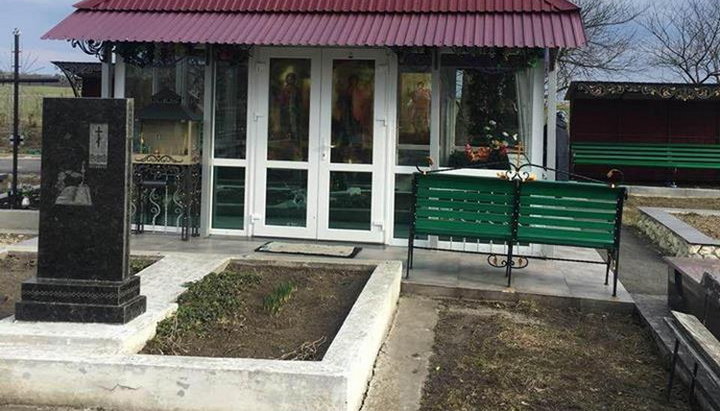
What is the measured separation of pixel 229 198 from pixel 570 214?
4.15 meters

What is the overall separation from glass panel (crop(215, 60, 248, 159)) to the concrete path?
327 centimetres

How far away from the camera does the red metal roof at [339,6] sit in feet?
25.6

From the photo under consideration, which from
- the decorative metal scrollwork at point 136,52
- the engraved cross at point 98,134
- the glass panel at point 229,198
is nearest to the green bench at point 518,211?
the glass panel at point 229,198

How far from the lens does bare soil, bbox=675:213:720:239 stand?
10.2m

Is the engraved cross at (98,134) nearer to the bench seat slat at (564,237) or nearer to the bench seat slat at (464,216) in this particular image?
the bench seat slat at (464,216)

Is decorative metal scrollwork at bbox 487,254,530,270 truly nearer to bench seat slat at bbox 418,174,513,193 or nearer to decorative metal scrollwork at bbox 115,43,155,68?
bench seat slat at bbox 418,174,513,193

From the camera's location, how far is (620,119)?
769 inches

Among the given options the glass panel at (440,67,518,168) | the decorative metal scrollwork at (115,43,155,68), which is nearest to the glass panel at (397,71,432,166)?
the glass panel at (440,67,518,168)

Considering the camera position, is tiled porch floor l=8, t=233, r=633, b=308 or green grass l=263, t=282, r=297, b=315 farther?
tiled porch floor l=8, t=233, r=633, b=308

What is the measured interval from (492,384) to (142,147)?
5.65 m

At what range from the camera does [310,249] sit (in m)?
7.74

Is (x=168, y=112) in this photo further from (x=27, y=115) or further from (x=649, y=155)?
(x=27, y=115)

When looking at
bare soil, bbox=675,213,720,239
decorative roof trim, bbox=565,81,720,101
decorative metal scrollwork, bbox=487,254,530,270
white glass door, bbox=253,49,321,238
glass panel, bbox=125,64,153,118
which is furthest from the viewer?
decorative roof trim, bbox=565,81,720,101

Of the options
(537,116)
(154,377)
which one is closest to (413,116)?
(537,116)
